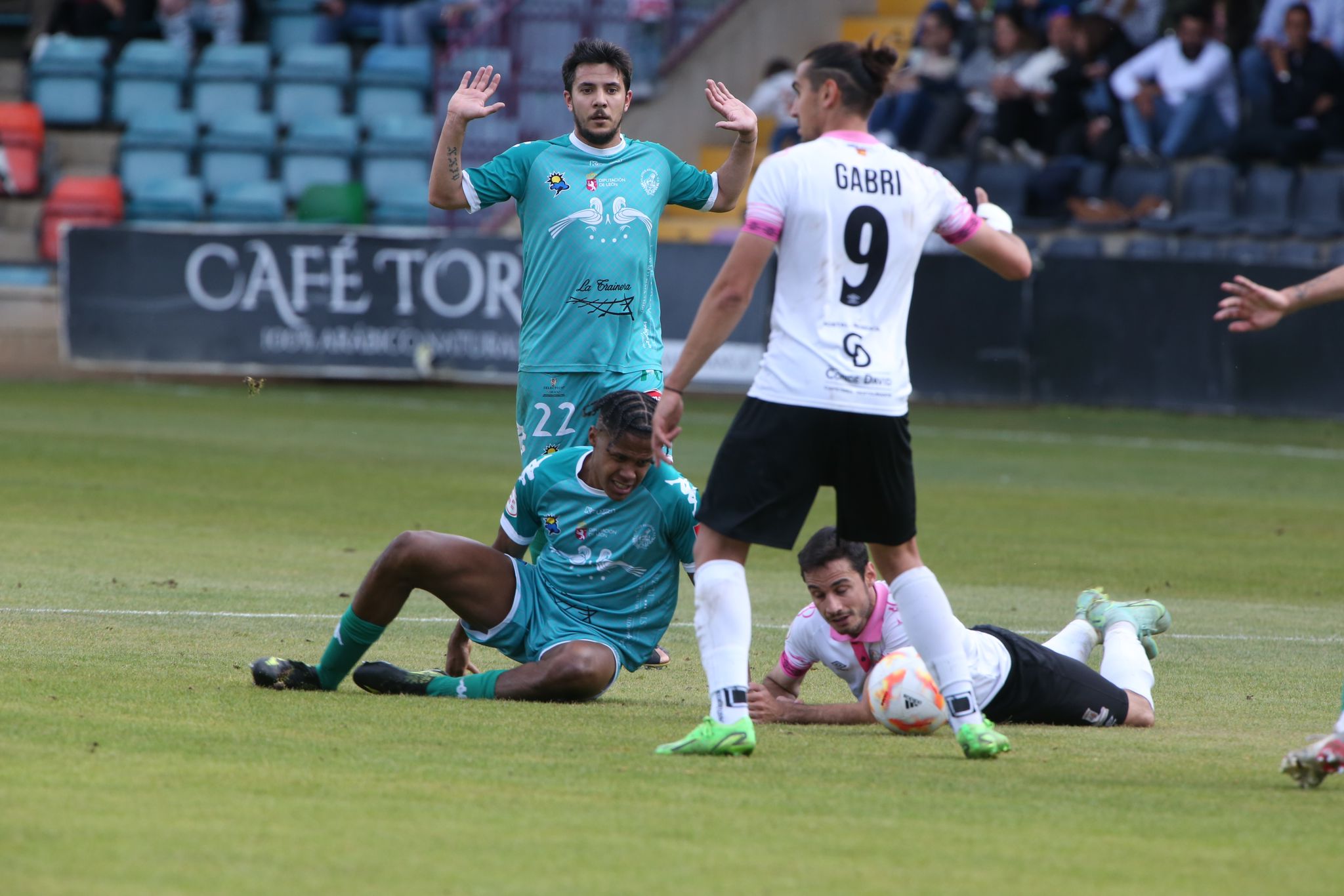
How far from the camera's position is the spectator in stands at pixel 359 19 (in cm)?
2744

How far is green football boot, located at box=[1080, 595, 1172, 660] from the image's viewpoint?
23.7 ft

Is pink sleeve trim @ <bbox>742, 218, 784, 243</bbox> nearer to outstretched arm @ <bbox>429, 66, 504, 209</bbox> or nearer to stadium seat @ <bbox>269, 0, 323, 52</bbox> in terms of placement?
outstretched arm @ <bbox>429, 66, 504, 209</bbox>

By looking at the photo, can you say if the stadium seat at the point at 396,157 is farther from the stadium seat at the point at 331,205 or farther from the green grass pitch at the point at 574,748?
the green grass pitch at the point at 574,748

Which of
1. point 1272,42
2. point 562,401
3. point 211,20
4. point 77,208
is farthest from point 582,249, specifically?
point 211,20

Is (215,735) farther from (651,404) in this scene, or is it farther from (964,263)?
(964,263)

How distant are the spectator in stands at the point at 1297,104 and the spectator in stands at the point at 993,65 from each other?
9.69ft

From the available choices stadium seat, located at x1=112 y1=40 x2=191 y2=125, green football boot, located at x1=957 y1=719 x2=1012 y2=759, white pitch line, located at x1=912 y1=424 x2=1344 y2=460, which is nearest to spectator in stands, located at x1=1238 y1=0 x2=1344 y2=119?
white pitch line, located at x1=912 y1=424 x2=1344 y2=460

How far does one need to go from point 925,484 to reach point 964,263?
582 cm

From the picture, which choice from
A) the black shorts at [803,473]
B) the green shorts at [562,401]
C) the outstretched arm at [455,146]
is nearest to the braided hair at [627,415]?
the black shorts at [803,473]

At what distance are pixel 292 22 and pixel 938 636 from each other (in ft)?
80.6

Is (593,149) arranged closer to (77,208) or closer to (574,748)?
(574,748)

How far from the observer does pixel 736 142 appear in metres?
7.45

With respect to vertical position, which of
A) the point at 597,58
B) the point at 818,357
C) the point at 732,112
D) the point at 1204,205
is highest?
the point at 597,58

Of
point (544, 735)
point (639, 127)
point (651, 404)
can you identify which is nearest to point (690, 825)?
point (544, 735)
